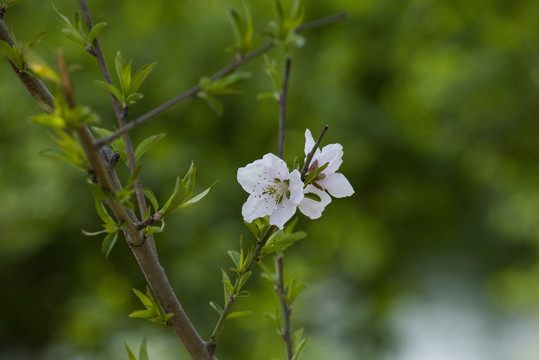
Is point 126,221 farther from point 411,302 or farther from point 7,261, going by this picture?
point 411,302

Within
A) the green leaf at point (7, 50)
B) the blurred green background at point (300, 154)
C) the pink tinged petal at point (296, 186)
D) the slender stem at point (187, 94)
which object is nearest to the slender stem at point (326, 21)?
the slender stem at point (187, 94)

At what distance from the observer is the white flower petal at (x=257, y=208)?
0.48 metres

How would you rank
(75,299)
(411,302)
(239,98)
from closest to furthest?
(239,98) < (75,299) < (411,302)

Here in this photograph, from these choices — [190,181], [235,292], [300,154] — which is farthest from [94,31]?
[300,154]

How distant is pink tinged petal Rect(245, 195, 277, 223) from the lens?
1.56ft

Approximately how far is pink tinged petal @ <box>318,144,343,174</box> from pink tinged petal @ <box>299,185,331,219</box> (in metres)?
0.02

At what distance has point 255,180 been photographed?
20.8 inches

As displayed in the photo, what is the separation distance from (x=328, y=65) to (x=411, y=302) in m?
1.54

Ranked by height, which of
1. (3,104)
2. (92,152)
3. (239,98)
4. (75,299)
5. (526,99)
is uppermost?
(526,99)

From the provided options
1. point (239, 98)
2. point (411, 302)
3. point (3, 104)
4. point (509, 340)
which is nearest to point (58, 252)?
point (3, 104)

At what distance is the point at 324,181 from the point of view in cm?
48

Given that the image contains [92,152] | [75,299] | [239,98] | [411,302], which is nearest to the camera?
[92,152]

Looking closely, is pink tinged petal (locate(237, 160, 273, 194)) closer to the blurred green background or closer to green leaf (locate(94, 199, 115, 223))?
green leaf (locate(94, 199, 115, 223))

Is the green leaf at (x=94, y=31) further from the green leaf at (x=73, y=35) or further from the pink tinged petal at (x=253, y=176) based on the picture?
the pink tinged petal at (x=253, y=176)
